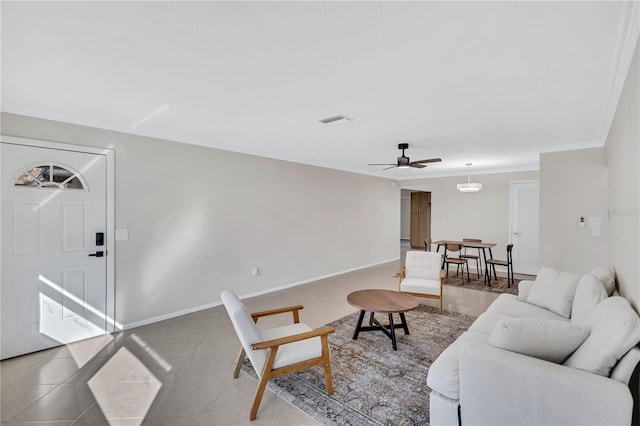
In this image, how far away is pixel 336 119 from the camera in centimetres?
330

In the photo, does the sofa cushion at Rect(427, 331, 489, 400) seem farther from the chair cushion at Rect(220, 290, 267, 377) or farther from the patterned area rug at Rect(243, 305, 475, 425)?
the chair cushion at Rect(220, 290, 267, 377)

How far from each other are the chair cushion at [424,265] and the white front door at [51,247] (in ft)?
13.7

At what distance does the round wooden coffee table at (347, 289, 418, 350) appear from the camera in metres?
3.02

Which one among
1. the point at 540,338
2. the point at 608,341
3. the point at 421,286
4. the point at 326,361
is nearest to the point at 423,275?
the point at 421,286

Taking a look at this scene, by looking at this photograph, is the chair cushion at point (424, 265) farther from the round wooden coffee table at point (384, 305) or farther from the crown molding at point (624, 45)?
the crown molding at point (624, 45)

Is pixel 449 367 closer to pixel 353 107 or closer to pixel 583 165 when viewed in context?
pixel 353 107

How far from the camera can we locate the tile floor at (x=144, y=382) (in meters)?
2.07

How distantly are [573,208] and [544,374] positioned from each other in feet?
13.8

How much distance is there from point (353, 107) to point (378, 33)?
4.00 ft

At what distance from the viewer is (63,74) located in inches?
89.0

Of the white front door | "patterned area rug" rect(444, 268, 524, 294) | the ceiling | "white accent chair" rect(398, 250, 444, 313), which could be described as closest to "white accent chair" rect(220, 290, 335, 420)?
the ceiling

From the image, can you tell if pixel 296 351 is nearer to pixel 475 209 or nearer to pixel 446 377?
pixel 446 377

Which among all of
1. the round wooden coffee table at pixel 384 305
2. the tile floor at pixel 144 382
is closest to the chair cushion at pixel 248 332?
the tile floor at pixel 144 382

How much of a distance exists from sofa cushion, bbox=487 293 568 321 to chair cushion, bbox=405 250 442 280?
1230 millimetres
